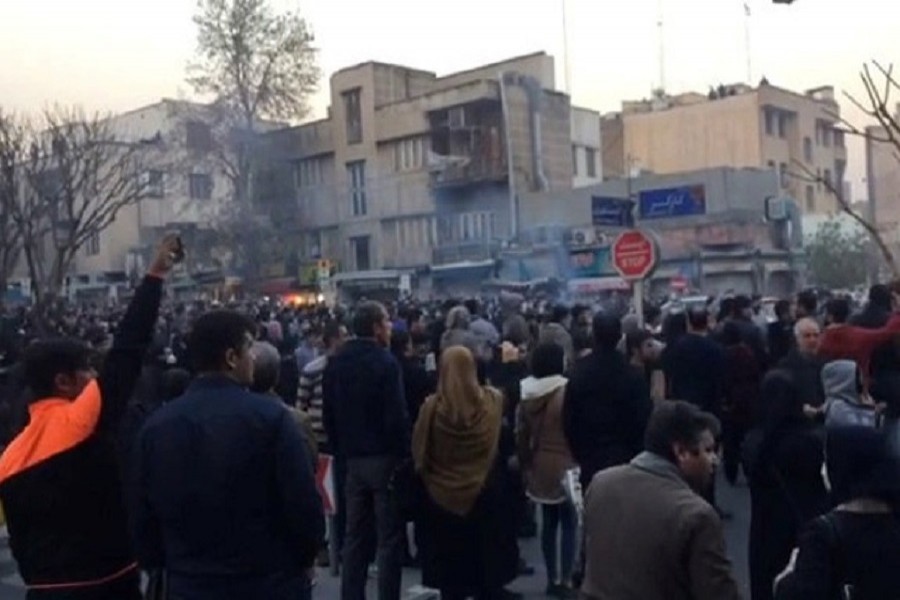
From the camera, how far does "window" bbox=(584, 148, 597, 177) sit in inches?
2303

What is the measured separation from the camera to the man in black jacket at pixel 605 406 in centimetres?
723

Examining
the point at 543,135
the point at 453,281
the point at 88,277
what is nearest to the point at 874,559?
the point at 453,281

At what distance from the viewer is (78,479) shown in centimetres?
430

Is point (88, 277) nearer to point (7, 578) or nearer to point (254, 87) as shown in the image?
point (254, 87)

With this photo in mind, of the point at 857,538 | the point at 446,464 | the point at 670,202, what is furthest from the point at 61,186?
the point at 857,538

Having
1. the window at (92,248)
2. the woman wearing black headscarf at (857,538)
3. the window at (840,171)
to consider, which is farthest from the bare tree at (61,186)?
the window at (840,171)

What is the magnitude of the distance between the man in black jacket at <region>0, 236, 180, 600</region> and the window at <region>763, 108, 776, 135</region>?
60137 millimetres

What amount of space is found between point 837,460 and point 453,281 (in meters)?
45.3

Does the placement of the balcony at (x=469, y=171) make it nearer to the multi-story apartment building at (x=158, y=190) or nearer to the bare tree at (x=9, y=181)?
the multi-story apartment building at (x=158, y=190)

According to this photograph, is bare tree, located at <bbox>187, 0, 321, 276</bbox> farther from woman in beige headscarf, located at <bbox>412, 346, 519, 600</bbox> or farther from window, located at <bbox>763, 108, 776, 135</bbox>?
woman in beige headscarf, located at <bbox>412, 346, 519, 600</bbox>

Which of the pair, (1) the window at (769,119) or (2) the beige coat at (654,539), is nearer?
(2) the beige coat at (654,539)

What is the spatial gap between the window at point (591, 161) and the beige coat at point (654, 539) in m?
55.1

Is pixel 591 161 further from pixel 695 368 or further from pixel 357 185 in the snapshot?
pixel 695 368

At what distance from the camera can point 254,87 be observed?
4803 cm
